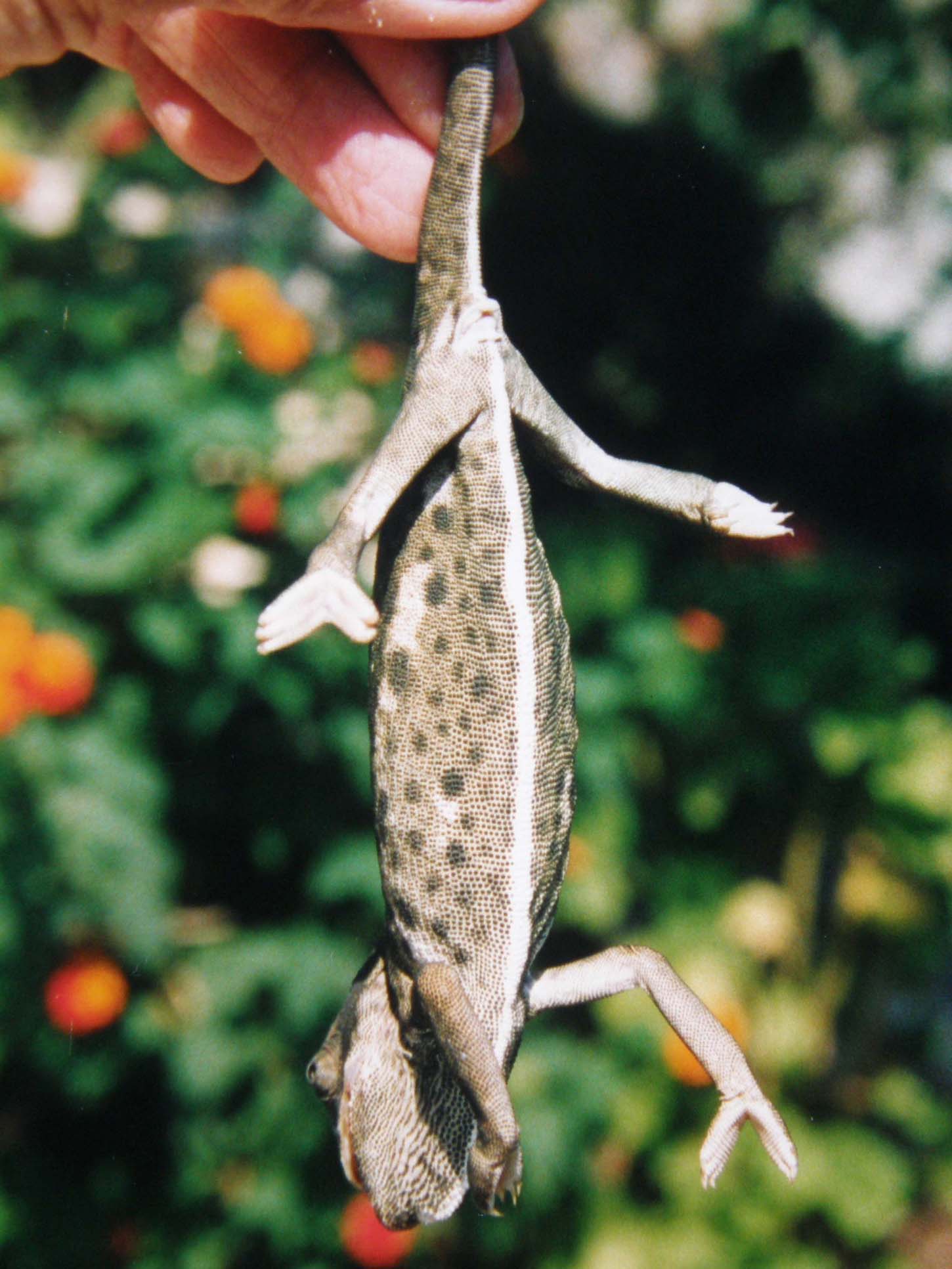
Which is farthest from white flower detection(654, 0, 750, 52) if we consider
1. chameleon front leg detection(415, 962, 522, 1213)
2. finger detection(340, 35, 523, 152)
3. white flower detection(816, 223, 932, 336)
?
chameleon front leg detection(415, 962, 522, 1213)

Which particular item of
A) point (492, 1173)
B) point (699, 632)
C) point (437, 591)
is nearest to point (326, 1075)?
point (492, 1173)

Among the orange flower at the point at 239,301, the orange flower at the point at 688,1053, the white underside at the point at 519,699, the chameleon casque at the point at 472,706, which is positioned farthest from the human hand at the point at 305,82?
the orange flower at the point at 688,1053

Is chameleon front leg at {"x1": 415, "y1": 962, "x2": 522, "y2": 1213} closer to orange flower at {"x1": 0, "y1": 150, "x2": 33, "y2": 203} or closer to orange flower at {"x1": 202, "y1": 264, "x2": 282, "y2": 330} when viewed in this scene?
orange flower at {"x1": 202, "y1": 264, "x2": 282, "y2": 330}

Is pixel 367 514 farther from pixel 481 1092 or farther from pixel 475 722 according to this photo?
pixel 481 1092

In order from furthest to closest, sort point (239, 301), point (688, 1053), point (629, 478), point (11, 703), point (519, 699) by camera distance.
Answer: point (688, 1053), point (239, 301), point (11, 703), point (629, 478), point (519, 699)

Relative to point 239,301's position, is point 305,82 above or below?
above
